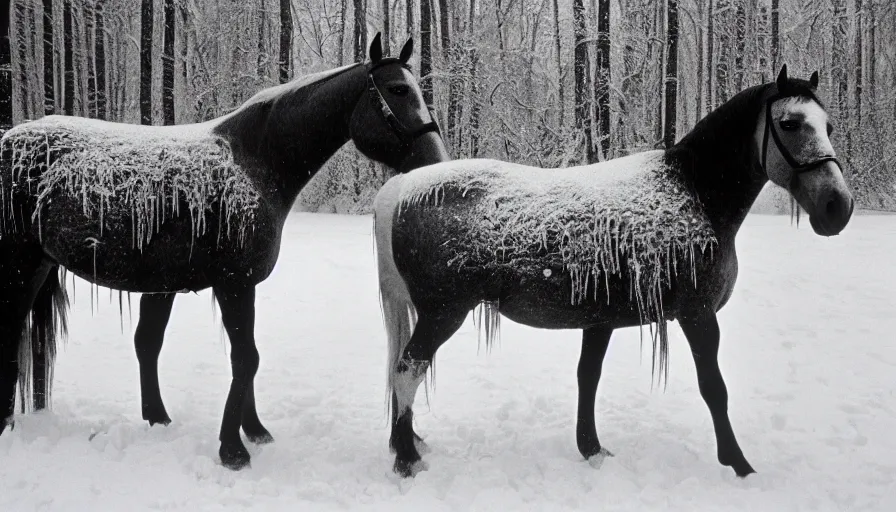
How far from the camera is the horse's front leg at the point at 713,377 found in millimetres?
3400

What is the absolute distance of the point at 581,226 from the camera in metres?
3.39

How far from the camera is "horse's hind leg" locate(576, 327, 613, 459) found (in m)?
3.83

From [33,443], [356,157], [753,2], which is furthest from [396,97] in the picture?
[753,2]

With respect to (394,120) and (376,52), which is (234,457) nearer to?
(394,120)

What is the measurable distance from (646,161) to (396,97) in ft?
4.87

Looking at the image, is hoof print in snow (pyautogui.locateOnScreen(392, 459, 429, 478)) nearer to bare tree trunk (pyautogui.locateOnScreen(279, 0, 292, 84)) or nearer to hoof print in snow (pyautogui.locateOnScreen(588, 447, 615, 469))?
hoof print in snow (pyautogui.locateOnScreen(588, 447, 615, 469))

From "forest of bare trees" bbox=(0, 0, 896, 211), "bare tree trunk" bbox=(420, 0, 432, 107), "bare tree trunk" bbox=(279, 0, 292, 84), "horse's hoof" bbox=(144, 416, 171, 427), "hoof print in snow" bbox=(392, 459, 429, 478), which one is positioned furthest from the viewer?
"bare tree trunk" bbox=(279, 0, 292, 84)

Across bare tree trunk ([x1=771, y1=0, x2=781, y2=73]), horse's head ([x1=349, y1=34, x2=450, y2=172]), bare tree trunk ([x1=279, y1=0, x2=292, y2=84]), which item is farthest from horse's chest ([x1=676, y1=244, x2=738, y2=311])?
bare tree trunk ([x1=771, y1=0, x2=781, y2=73])

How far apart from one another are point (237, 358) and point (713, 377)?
265 centimetres

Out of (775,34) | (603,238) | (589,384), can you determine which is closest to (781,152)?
(603,238)

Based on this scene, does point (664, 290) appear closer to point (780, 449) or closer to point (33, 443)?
point (780, 449)

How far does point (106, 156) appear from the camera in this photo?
11.7 ft

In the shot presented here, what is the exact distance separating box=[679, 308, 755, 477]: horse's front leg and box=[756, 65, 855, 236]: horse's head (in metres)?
0.73

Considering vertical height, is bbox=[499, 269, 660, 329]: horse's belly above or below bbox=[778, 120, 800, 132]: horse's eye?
below
